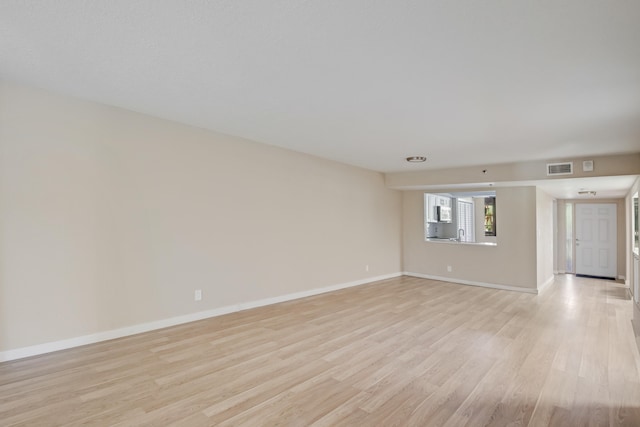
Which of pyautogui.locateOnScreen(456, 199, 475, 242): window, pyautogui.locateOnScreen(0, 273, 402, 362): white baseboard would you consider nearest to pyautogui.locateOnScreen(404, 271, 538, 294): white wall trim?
pyautogui.locateOnScreen(456, 199, 475, 242): window

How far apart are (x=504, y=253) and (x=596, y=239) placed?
383 cm

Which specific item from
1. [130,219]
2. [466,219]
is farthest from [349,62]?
[466,219]

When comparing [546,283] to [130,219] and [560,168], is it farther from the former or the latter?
[130,219]

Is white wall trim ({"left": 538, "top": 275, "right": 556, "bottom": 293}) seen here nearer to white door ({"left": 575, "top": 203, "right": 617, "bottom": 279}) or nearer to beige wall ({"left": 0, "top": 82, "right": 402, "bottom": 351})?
white door ({"left": 575, "top": 203, "right": 617, "bottom": 279})

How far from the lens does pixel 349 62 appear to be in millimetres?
2467

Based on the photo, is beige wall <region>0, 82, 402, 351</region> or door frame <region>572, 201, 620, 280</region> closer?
beige wall <region>0, 82, 402, 351</region>

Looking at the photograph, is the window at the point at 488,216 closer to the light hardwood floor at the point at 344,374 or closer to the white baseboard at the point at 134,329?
the light hardwood floor at the point at 344,374

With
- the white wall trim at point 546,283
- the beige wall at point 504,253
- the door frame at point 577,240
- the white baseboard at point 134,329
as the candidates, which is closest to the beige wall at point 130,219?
the white baseboard at point 134,329

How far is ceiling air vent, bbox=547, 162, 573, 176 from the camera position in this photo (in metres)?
5.41

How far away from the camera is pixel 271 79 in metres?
2.78

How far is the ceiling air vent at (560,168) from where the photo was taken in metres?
5.41

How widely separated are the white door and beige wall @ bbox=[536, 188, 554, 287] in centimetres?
166

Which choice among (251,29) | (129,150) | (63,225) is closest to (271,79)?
(251,29)

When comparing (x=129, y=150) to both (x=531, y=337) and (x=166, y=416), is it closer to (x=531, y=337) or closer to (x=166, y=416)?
(x=166, y=416)
